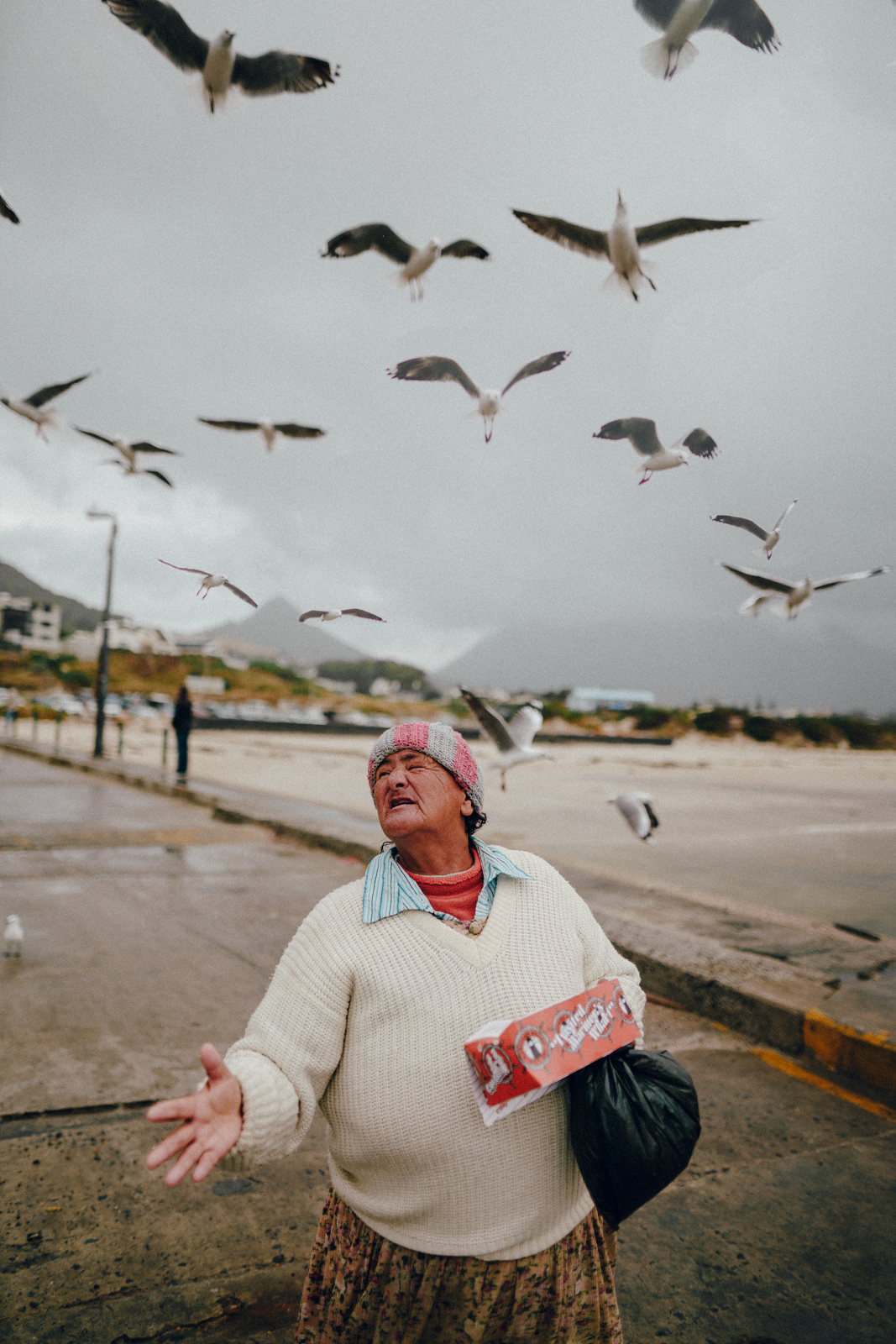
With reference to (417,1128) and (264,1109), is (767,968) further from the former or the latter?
(264,1109)

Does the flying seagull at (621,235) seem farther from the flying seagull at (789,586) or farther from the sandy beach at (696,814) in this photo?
the sandy beach at (696,814)

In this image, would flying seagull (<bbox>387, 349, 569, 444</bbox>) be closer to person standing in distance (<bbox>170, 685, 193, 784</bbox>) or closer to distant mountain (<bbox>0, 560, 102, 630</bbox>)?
person standing in distance (<bbox>170, 685, 193, 784</bbox>)

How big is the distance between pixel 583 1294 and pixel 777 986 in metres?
3.25

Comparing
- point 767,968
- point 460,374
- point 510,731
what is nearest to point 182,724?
point 767,968

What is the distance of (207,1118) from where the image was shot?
1.40 meters

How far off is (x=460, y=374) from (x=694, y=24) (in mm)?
893

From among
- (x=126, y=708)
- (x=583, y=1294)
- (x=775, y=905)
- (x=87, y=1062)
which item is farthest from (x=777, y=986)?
(x=126, y=708)

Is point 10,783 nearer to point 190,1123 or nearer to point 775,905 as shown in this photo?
point 775,905

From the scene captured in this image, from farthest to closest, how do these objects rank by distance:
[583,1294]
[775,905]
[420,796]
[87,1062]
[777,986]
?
[775,905], [777,986], [87,1062], [420,796], [583,1294]

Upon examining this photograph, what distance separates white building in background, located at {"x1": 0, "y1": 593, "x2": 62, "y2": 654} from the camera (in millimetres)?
95625

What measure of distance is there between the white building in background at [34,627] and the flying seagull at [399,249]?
327 ft

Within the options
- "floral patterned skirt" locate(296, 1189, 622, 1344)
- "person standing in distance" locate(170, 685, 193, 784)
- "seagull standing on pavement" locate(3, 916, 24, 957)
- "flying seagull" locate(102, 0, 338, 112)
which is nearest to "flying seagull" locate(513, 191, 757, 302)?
"flying seagull" locate(102, 0, 338, 112)

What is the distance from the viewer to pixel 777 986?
4.47 m

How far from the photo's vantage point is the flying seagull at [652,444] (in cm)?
204
